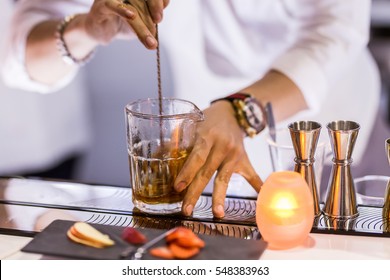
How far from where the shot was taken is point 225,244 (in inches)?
38.9

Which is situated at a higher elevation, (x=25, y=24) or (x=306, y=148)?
(x=25, y=24)

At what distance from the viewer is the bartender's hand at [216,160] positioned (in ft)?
3.71

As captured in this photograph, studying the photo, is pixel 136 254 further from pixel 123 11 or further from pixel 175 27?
pixel 175 27

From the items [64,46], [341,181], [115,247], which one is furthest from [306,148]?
[64,46]

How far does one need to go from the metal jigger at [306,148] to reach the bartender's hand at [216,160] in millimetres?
118

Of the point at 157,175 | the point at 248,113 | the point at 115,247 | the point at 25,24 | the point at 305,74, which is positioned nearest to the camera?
the point at 115,247

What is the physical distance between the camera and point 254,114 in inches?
54.4

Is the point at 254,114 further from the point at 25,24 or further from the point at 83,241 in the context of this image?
the point at 25,24

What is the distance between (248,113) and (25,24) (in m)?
0.91

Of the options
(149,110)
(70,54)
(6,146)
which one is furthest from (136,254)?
(6,146)

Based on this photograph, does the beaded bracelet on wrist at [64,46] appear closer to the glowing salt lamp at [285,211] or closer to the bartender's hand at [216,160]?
the bartender's hand at [216,160]

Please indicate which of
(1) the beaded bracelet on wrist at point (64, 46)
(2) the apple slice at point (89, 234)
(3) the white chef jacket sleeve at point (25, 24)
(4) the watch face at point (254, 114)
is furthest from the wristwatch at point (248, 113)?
(3) the white chef jacket sleeve at point (25, 24)

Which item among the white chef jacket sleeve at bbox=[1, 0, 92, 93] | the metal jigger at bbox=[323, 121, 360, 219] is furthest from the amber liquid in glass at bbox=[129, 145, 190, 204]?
the white chef jacket sleeve at bbox=[1, 0, 92, 93]
